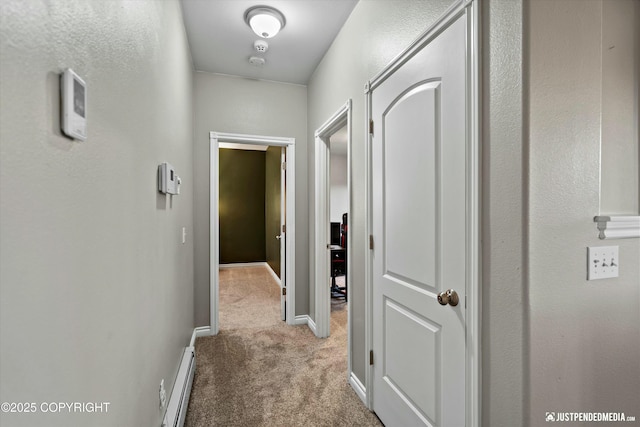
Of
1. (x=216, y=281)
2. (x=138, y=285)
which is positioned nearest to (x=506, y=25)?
(x=138, y=285)

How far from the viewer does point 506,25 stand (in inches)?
39.9

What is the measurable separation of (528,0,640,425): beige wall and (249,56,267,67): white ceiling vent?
2424 millimetres

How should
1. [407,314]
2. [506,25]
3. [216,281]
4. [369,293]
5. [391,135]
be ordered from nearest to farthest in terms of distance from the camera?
[506,25] < [407,314] < [391,135] < [369,293] < [216,281]

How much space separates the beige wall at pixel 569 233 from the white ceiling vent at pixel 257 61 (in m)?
2.42

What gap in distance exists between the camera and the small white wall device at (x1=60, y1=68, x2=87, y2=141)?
24.6 inches

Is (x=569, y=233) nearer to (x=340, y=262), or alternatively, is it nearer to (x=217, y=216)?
(x=217, y=216)

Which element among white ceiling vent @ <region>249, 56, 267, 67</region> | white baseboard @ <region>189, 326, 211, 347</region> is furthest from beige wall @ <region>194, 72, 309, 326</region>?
white ceiling vent @ <region>249, 56, 267, 67</region>

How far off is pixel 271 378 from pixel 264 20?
8.63ft

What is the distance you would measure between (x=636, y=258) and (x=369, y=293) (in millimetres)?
1245

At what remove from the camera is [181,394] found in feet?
5.93

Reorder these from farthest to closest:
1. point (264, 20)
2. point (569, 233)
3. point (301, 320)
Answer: point (301, 320), point (264, 20), point (569, 233)

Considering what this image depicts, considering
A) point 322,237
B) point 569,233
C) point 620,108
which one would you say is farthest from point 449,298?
point 322,237

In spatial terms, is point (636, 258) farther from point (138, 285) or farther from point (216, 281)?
point (216, 281)

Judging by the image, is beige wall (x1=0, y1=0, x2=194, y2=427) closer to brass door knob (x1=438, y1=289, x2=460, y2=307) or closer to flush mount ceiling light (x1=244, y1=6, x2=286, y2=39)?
flush mount ceiling light (x1=244, y1=6, x2=286, y2=39)
